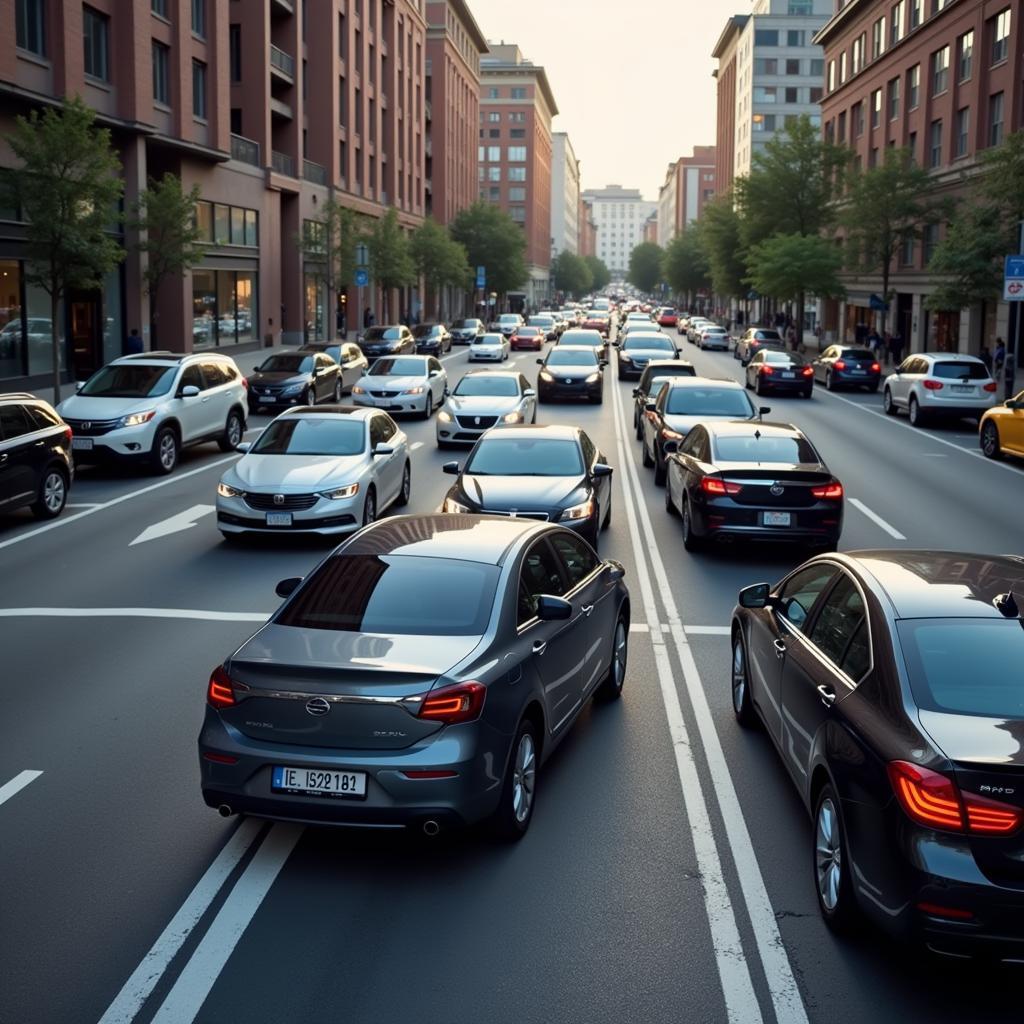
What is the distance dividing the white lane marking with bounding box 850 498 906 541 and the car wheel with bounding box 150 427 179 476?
36.6ft

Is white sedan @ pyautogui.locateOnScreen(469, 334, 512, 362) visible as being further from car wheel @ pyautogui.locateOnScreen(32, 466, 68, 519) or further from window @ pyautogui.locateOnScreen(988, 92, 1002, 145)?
car wheel @ pyautogui.locateOnScreen(32, 466, 68, 519)

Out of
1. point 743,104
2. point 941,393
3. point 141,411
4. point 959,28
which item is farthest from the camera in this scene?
point 743,104

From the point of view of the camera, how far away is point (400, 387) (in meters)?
31.0

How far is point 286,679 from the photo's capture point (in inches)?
241

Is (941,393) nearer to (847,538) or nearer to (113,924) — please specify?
(847,538)

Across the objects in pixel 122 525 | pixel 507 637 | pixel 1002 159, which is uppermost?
pixel 1002 159

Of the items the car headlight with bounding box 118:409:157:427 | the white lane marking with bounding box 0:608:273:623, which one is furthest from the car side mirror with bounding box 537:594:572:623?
the car headlight with bounding box 118:409:157:427

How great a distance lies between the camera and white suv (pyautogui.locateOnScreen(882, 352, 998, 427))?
1217 inches

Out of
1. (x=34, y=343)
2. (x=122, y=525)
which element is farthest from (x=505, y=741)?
(x=34, y=343)

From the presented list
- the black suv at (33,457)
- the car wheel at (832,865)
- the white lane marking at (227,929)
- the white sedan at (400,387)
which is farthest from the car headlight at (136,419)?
the car wheel at (832,865)

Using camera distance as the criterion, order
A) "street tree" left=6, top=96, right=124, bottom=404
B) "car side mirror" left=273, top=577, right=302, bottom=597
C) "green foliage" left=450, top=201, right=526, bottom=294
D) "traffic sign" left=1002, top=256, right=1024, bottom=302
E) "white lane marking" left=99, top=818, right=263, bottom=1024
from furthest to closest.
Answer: "green foliage" left=450, top=201, right=526, bottom=294 < "traffic sign" left=1002, top=256, right=1024, bottom=302 < "street tree" left=6, top=96, right=124, bottom=404 < "car side mirror" left=273, top=577, right=302, bottom=597 < "white lane marking" left=99, top=818, right=263, bottom=1024

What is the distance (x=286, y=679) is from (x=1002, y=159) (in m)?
35.5

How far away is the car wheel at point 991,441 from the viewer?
2536cm

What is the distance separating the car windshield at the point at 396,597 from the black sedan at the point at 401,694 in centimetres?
1
